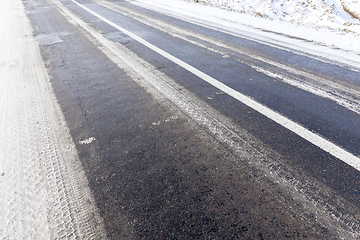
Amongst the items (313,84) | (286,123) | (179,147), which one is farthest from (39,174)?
(313,84)

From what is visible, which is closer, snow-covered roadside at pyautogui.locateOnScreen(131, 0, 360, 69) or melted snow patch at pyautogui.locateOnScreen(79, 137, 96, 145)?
melted snow patch at pyautogui.locateOnScreen(79, 137, 96, 145)

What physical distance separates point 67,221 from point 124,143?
1.07 m

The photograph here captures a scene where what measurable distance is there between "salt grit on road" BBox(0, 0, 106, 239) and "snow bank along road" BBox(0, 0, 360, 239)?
0.01 m

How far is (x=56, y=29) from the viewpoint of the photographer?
7715 mm

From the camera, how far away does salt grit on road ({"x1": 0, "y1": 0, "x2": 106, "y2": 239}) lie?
1.81 metres

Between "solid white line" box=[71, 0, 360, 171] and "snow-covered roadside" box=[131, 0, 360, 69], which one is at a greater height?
"snow-covered roadside" box=[131, 0, 360, 69]

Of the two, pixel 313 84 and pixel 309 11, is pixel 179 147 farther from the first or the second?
pixel 309 11

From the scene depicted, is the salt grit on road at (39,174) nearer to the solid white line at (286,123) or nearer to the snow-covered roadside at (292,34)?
the solid white line at (286,123)

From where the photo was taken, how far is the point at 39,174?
2273mm

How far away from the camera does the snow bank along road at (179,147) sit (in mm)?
1859

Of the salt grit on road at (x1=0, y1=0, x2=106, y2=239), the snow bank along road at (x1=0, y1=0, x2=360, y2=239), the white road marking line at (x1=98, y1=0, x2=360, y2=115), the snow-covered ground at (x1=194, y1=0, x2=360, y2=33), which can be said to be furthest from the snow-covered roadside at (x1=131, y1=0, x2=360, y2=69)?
the salt grit on road at (x1=0, y1=0, x2=106, y2=239)

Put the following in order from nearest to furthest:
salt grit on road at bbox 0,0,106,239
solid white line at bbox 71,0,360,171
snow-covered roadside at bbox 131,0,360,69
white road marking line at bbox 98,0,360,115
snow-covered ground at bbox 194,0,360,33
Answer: salt grit on road at bbox 0,0,106,239, solid white line at bbox 71,0,360,171, white road marking line at bbox 98,0,360,115, snow-covered roadside at bbox 131,0,360,69, snow-covered ground at bbox 194,0,360,33

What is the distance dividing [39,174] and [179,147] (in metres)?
1.59

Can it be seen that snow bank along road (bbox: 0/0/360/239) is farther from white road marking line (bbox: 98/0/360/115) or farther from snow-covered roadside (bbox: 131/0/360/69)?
snow-covered roadside (bbox: 131/0/360/69)
